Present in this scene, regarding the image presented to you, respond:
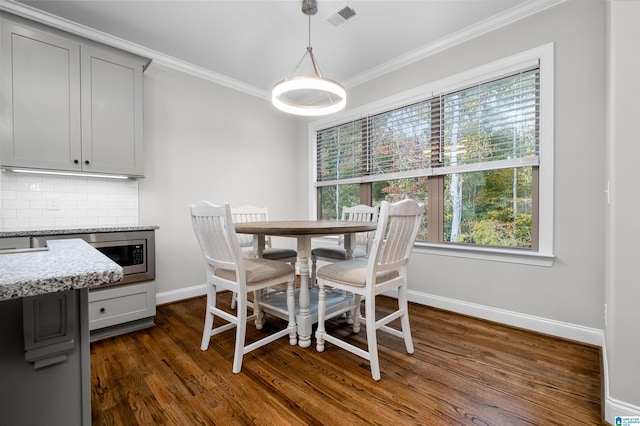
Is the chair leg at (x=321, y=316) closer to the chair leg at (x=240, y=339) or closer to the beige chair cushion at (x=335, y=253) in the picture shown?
the chair leg at (x=240, y=339)

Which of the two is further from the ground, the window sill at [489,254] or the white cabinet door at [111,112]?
the white cabinet door at [111,112]

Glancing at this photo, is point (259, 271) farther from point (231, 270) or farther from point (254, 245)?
point (254, 245)

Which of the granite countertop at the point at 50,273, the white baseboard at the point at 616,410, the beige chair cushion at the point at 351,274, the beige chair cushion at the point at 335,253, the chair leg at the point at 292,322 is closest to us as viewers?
the granite countertop at the point at 50,273

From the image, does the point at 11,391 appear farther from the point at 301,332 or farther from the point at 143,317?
the point at 143,317

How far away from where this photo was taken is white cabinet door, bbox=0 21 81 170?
2.04m

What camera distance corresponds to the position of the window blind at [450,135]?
236 cm

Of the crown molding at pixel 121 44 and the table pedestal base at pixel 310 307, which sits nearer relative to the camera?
the table pedestal base at pixel 310 307

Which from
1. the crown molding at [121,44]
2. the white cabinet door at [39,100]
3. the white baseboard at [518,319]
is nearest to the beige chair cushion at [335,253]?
the white baseboard at [518,319]

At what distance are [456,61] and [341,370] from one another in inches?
110

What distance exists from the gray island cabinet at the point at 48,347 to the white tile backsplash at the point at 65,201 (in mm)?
2270

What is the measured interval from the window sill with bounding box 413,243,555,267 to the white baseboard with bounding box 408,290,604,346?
0.42 meters

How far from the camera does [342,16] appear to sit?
2.40 metres

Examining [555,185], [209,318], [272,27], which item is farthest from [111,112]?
[555,185]

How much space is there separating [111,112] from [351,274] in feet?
7.91
